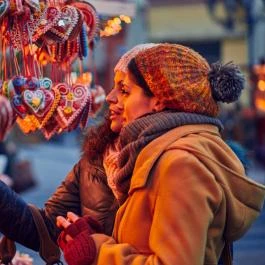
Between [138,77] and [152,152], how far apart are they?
281mm

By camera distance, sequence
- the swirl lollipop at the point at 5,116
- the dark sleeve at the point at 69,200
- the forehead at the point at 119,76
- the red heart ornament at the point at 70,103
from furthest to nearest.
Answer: the red heart ornament at the point at 70,103 < the dark sleeve at the point at 69,200 < the swirl lollipop at the point at 5,116 < the forehead at the point at 119,76

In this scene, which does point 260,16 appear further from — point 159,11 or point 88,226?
point 88,226

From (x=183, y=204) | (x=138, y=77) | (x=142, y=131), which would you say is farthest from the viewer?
(x=138, y=77)

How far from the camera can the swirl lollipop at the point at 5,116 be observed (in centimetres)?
250

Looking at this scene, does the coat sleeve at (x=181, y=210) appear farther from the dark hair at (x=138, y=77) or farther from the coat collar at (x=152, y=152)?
the dark hair at (x=138, y=77)

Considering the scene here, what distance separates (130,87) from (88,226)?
0.45m

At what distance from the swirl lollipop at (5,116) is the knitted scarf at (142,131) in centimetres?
55

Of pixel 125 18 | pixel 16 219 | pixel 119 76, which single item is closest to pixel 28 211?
pixel 16 219

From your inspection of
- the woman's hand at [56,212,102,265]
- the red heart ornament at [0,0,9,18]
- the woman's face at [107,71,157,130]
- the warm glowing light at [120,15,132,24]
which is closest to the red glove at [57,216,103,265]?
the woman's hand at [56,212,102,265]

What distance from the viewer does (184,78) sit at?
211 cm

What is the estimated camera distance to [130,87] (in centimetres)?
222

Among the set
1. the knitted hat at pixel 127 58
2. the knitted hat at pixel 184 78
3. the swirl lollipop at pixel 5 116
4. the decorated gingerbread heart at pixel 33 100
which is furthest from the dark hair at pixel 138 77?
the decorated gingerbread heart at pixel 33 100

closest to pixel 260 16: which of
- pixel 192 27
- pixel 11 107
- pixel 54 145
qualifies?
pixel 192 27

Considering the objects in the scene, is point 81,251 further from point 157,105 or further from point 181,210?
point 157,105
